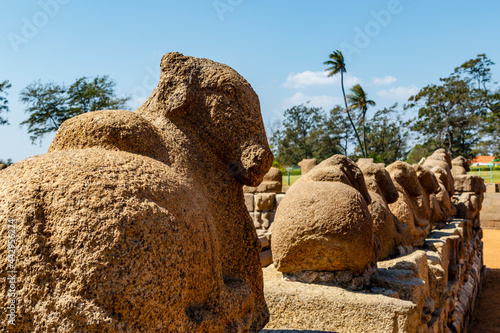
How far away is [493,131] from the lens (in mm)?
26734

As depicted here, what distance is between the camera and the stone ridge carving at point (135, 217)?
1095mm

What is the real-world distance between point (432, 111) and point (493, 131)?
375 centimetres

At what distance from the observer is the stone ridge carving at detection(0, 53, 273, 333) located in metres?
1.09

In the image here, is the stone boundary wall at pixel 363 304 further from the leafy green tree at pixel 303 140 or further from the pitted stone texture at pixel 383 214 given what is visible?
the leafy green tree at pixel 303 140

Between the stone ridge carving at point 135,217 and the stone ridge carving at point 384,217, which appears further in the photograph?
the stone ridge carving at point 384,217

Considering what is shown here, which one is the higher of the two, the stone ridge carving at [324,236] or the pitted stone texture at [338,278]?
the stone ridge carving at [324,236]

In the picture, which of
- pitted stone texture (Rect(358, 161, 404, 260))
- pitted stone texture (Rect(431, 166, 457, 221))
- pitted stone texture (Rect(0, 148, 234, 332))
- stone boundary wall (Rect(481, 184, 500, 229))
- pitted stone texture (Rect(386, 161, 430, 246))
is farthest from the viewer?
stone boundary wall (Rect(481, 184, 500, 229))

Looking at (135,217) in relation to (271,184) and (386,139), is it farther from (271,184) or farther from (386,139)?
(386,139)

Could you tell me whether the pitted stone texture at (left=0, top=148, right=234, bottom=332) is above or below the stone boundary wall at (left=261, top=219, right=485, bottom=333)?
above

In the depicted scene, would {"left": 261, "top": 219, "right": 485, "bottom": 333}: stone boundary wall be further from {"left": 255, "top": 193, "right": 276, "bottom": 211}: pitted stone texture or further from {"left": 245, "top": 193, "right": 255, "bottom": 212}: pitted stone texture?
{"left": 245, "top": 193, "right": 255, "bottom": 212}: pitted stone texture

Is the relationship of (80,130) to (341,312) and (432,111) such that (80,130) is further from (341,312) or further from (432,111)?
(432,111)

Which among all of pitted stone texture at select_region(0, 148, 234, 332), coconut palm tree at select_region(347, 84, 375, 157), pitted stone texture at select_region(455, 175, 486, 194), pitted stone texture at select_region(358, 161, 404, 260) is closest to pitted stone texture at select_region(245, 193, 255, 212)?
pitted stone texture at select_region(358, 161, 404, 260)

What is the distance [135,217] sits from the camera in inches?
45.8

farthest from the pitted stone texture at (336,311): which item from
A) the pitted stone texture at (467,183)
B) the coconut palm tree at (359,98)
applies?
the coconut palm tree at (359,98)
